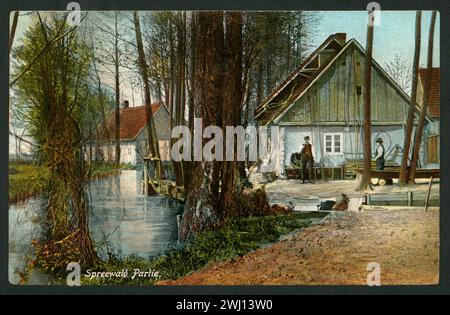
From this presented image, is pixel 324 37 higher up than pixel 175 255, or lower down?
higher up

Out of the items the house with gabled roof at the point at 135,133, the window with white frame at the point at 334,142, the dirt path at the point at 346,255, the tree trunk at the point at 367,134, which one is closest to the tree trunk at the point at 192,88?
the house with gabled roof at the point at 135,133

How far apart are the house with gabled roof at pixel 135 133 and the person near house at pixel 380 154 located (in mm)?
2483

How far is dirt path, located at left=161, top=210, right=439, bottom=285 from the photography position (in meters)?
7.90

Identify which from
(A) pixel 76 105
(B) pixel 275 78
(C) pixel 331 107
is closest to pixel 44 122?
(A) pixel 76 105

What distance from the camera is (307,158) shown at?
26.3ft

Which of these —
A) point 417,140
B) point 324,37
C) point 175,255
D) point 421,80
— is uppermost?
point 324,37

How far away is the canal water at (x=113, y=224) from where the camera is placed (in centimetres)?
793

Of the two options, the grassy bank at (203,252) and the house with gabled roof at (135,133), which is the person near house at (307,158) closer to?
the grassy bank at (203,252)

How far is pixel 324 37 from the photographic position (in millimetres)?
7965

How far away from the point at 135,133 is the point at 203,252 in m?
1.60

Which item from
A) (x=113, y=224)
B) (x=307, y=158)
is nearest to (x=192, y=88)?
(x=307, y=158)

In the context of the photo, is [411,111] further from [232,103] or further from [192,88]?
[192,88]
